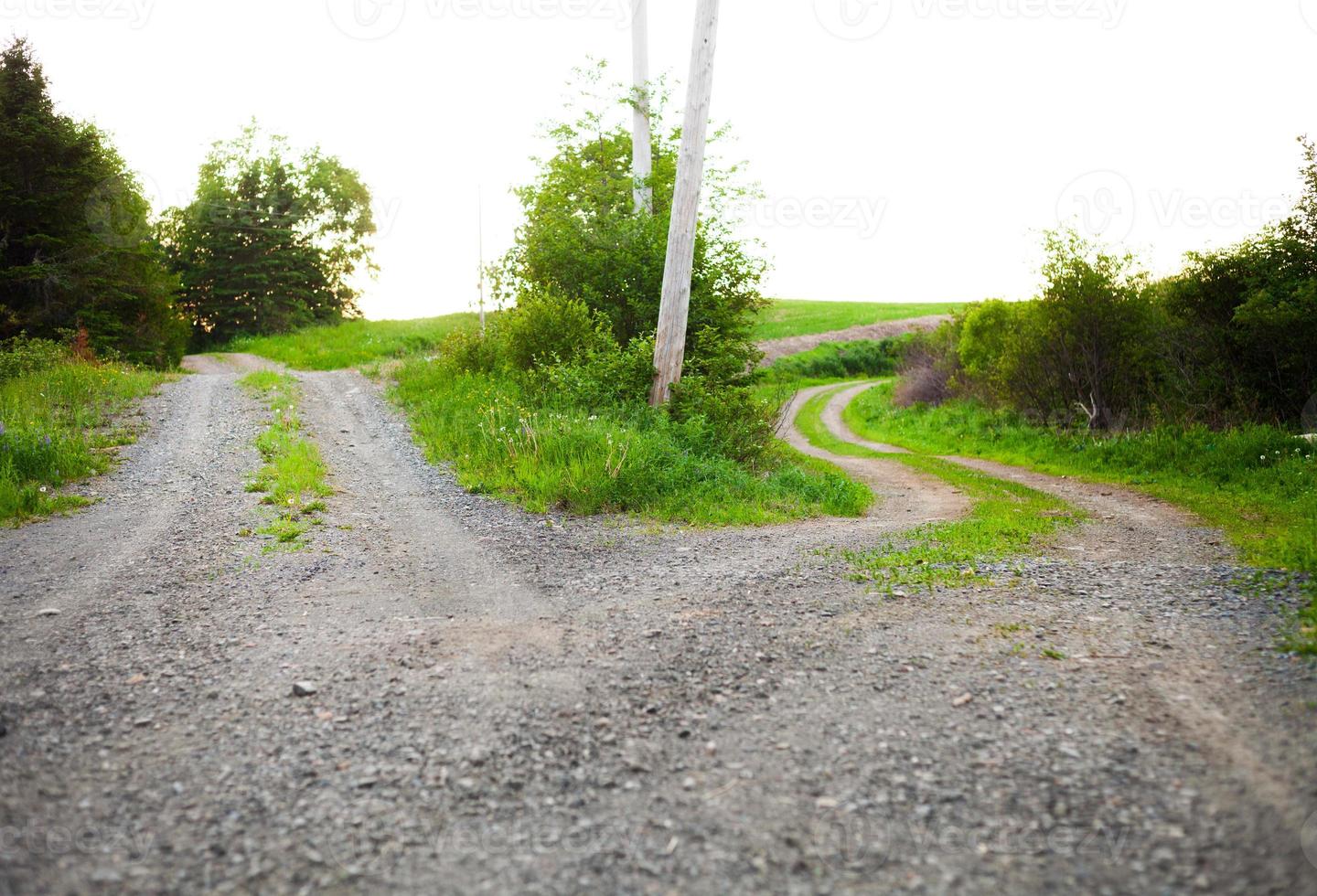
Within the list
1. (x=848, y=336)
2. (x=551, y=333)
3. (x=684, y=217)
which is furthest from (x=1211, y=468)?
(x=848, y=336)

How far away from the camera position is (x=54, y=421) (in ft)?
42.5

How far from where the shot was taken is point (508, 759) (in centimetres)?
370

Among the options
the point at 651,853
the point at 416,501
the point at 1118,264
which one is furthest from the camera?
the point at 1118,264

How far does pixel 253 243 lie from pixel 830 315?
4634 centimetres

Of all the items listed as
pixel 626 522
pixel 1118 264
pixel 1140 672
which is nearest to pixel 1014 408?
pixel 1118 264

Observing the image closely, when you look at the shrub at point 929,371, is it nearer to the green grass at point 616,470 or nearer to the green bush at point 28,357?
the green grass at point 616,470

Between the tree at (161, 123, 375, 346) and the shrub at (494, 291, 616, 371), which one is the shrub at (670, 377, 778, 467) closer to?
the shrub at (494, 291, 616, 371)

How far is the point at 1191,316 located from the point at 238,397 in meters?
20.4

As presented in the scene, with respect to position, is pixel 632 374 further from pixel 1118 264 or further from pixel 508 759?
pixel 1118 264

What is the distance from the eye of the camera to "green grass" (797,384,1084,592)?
681 centimetres

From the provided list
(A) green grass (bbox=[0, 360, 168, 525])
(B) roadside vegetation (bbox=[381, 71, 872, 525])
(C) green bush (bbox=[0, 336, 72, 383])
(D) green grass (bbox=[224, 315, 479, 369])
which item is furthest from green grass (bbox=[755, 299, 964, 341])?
(A) green grass (bbox=[0, 360, 168, 525])

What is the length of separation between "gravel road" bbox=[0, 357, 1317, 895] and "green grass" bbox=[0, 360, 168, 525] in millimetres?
2174

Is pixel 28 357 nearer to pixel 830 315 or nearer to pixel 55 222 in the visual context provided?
pixel 55 222

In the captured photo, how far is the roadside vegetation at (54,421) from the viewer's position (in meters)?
9.30
